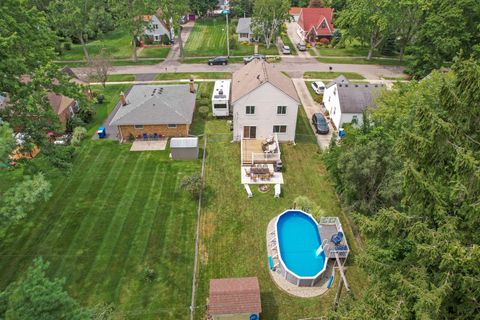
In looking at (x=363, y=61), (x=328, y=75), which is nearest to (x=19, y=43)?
(x=328, y=75)

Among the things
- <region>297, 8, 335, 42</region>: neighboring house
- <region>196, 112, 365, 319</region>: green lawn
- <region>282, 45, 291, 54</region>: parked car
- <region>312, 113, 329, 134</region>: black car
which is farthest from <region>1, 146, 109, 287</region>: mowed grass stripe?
<region>297, 8, 335, 42</region>: neighboring house

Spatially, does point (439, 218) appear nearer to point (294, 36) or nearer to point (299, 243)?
point (299, 243)

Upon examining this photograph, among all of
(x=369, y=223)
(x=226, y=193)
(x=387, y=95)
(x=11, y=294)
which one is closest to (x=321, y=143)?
(x=387, y=95)

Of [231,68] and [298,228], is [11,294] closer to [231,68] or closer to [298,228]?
[298,228]

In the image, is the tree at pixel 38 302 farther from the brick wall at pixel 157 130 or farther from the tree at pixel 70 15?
the tree at pixel 70 15

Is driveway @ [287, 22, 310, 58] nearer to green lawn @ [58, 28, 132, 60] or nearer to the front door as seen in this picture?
green lawn @ [58, 28, 132, 60]
